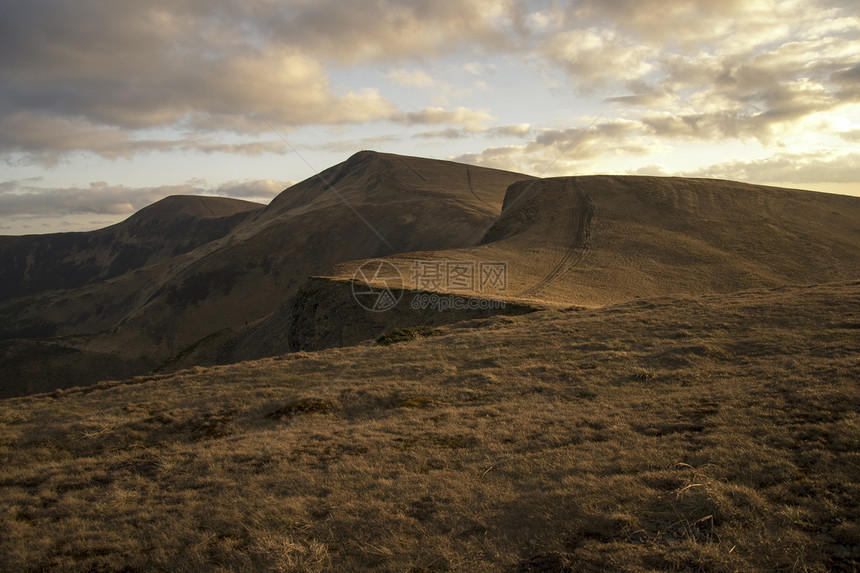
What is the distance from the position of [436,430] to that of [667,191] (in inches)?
3192

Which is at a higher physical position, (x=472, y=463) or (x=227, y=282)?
(x=227, y=282)

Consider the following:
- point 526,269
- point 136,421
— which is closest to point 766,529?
point 136,421

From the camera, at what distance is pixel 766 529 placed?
624cm

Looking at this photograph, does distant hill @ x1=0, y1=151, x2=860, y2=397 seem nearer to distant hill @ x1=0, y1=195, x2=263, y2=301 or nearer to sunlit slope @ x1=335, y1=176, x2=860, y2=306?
sunlit slope @ x1=335, y1=176, x2=860, y2=306

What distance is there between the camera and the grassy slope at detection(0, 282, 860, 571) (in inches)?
261

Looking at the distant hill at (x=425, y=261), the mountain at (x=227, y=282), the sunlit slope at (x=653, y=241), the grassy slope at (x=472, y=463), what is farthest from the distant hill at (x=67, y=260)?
the grassy slope at (x=472, y=463)

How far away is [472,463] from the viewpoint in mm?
9648

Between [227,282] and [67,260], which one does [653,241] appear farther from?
[67,260]

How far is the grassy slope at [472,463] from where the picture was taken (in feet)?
21.7

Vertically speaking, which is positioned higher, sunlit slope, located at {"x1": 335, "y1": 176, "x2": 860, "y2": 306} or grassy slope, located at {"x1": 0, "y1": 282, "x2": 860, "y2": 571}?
sunlit slope, located at {"x1": 335, "y1": 176, "x2": 860, "y2": 306}

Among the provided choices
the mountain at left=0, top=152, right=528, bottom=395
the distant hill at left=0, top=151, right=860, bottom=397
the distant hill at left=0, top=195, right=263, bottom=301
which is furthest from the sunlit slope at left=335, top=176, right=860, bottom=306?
the distant hill at left=0, top=195, right=263, bottom=301

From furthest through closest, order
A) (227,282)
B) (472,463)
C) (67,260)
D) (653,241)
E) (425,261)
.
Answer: (67,260) < (227,282) < (653,241) < (425,261) < (472,463)

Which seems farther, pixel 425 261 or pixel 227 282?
pixel 227 282

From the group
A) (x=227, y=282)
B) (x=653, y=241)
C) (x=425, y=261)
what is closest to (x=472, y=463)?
(x=425, y=261)
